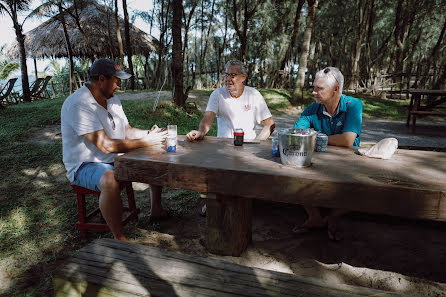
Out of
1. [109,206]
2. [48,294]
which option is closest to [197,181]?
[109,206]

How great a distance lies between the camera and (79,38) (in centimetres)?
1508

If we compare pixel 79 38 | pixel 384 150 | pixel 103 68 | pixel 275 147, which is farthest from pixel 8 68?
pixel 384 150

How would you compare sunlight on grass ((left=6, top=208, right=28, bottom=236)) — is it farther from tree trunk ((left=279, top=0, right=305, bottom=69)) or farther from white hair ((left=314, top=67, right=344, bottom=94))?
tree trunk ((left=279, top=0, right=305, bottom=69))

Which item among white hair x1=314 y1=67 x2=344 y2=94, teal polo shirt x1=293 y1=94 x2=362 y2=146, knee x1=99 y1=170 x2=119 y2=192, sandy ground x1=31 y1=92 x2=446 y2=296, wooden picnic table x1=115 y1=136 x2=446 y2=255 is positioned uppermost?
white hair x1=314 y1=67 x2=344 y2=94

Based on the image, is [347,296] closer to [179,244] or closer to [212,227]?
[212,227]

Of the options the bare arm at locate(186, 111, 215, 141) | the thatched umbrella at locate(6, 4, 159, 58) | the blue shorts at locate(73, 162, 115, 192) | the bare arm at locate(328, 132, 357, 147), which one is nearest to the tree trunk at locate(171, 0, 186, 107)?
the bare arm at locate(186, 111, 215, 141)

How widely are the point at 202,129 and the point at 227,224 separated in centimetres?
121

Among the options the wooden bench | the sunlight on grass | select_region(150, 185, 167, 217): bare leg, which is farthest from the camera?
select_region(150, 185, 167, 217): bare leg

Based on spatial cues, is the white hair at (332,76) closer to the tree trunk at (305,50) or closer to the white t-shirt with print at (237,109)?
the white t-shirt with print at (237,109)

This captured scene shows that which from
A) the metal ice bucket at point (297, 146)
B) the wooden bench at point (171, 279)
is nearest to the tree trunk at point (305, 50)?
the metal ice bucket at point (297, 146)

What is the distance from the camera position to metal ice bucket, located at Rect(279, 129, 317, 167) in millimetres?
1636

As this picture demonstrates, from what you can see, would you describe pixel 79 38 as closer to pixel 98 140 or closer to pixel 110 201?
pixel 98 140

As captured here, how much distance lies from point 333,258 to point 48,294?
203 cm

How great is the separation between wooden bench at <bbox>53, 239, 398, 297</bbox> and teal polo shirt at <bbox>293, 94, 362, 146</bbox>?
5.29 feet
